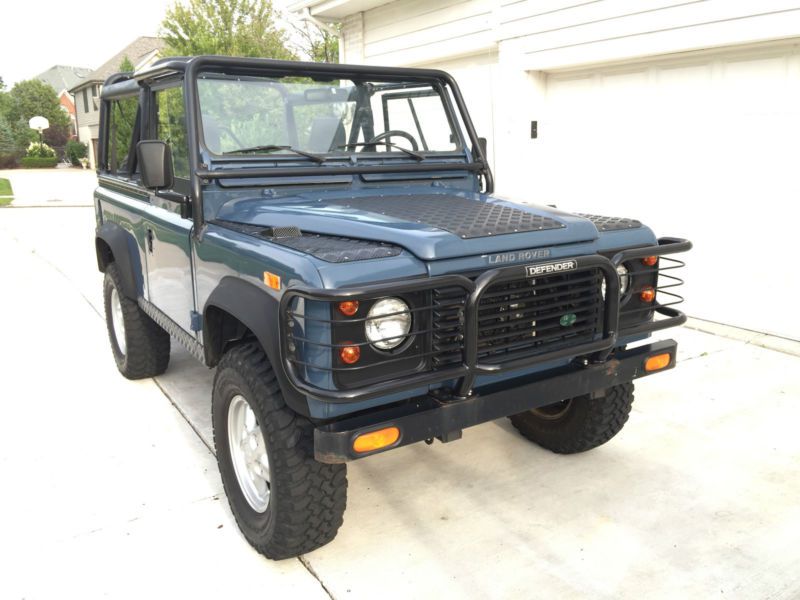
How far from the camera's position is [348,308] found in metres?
2.25

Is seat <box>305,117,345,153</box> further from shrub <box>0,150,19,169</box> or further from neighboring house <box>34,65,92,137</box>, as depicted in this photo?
neighboring house <box>34,65,92,137</box>

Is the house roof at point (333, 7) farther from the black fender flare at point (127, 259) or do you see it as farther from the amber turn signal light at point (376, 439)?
the amber turn signal light at point (376, 439)

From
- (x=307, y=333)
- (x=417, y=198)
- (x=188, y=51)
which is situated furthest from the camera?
(x=188, y=51)

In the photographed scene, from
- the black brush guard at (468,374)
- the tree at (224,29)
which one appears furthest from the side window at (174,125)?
the tree at (224,29)

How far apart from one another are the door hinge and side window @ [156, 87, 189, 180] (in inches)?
25.8

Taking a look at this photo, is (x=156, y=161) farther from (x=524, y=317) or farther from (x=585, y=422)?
(x=585, y=422)

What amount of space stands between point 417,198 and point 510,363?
1.19 metres

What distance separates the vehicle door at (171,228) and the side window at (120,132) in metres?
0.54

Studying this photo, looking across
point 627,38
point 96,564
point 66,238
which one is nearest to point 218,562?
point 96,564

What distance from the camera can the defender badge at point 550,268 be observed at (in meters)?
2.41

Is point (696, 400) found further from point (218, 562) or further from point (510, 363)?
point (218, 562)

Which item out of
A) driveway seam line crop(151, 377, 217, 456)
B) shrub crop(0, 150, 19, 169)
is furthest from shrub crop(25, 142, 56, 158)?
driveway seam line crop(151, 377, 217, 456)

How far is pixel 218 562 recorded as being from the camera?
2.82 meters

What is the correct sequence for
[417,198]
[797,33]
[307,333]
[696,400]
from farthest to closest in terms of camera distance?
[797,33], [696,400], [417,198], [307,333]
